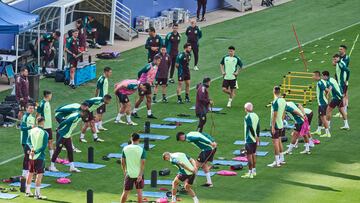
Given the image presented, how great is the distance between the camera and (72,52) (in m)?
51.7

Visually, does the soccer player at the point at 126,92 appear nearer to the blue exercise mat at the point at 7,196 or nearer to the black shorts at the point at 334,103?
→ the black shorts at the point at 334,103

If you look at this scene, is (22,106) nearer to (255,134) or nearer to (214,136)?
(214,136)

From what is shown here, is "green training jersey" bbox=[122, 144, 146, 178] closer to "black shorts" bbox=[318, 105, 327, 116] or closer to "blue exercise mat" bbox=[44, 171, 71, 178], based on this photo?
"blue exercise mat" bbox=[44, 171, 71, 178]

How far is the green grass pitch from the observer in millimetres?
36594

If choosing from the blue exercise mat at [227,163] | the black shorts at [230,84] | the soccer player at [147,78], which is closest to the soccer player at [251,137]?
the blue exercise mat at [227,163]

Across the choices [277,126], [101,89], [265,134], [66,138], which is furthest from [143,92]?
[66,138]

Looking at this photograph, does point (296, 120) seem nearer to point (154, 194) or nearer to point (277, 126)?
point (277, 126)

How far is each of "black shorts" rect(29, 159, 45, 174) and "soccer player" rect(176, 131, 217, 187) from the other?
425cm

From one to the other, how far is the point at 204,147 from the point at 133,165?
3.61 m

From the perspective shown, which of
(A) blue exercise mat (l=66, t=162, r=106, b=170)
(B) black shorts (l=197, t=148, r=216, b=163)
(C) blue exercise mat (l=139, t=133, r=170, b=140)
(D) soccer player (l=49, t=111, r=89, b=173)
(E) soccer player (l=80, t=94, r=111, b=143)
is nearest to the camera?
(B) black shorts (l=197, t=148, r=216, b=163)

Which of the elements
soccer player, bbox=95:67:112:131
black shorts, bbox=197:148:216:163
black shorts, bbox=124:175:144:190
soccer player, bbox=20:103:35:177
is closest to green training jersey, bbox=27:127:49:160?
soccer player, bbox=20:103:35:177

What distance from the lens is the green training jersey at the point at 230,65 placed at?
48094mm

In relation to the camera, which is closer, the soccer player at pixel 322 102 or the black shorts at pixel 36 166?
the black shorts at pixel 36 166

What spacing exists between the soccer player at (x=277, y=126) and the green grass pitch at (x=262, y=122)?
1.12 feet
